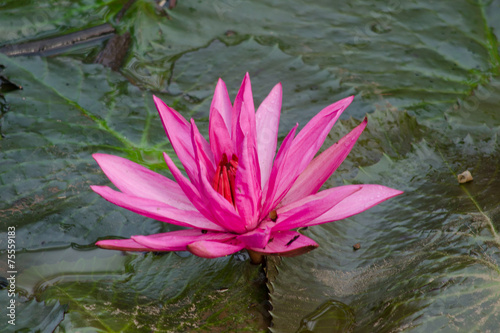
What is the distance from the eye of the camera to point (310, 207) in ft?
3.99

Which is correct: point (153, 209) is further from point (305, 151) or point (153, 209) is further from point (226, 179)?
point (305, 151)

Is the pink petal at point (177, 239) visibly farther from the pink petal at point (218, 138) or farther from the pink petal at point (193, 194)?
the pink petal at point (218, 138)

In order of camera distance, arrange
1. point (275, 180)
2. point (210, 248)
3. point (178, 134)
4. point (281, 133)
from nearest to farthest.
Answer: point (210, 248)
point (275, 180)
point (178, 134)
point (281, 133)

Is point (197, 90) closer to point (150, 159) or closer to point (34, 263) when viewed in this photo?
point (150, 159)

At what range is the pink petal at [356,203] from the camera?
4.16 feet

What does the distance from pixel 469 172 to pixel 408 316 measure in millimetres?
631

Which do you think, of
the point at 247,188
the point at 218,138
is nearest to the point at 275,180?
the point at 247,188

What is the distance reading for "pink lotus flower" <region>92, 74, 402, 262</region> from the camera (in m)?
1.24

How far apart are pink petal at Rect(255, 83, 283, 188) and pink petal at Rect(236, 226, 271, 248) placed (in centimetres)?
21

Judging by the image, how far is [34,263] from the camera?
172 centimetres

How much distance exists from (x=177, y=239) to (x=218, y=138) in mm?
331

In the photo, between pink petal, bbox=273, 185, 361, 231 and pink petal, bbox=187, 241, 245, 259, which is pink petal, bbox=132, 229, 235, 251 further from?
pink petal, bbox=273, 185, 361, 231

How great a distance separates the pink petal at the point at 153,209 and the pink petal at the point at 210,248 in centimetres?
12

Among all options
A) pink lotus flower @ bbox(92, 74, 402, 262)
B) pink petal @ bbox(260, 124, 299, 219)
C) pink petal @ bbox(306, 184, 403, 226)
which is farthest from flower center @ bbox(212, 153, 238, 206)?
pink petal @ bbox(306, 184, 403, 226)
